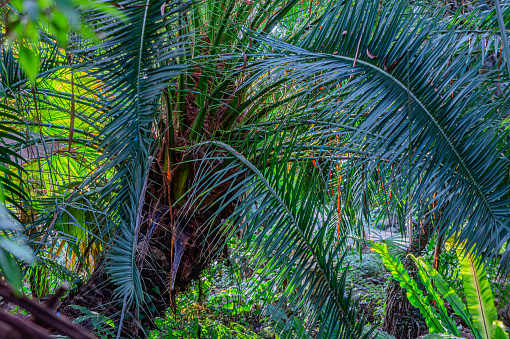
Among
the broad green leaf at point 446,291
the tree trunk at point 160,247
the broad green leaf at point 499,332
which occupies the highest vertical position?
the broad green leaf at point 446,291

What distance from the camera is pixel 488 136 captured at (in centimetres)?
163

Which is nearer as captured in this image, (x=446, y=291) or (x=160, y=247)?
(x=160, y=247)

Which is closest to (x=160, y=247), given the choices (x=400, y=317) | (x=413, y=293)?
(x=413, y=293)

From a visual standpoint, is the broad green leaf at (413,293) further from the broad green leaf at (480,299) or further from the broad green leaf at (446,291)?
the broad green leaf at (480,299)

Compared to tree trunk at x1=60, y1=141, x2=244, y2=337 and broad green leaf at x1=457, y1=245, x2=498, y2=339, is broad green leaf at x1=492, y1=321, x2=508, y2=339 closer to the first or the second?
broad green leaf at x1=457, y1=245, x2=498, y2=339

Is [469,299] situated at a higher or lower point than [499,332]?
higher

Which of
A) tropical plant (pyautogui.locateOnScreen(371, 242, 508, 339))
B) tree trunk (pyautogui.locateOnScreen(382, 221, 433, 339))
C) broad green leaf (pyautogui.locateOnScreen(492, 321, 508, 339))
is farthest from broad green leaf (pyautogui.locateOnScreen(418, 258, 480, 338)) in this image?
tree trunk (pyautogui.locateOnScreen(382, 221, 433, 339))

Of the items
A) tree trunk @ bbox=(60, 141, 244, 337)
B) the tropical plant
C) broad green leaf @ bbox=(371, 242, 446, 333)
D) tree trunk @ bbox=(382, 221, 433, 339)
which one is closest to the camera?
tree trunk @ bbox=(60, 141, 244, 337)

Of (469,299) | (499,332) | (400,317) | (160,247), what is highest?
(469,299)

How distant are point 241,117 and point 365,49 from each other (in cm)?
111

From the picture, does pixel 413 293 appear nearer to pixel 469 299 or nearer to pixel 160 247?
pixel 469 299

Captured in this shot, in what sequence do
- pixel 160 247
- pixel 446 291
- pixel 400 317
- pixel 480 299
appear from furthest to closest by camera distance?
pixel 400 317
pixel 446 291
pixel 480 299
pixel 160 247

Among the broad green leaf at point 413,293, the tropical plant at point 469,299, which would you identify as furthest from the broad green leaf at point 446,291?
the broad green leaf at point 413,293

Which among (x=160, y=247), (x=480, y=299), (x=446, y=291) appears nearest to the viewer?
(x=160, y=247)
